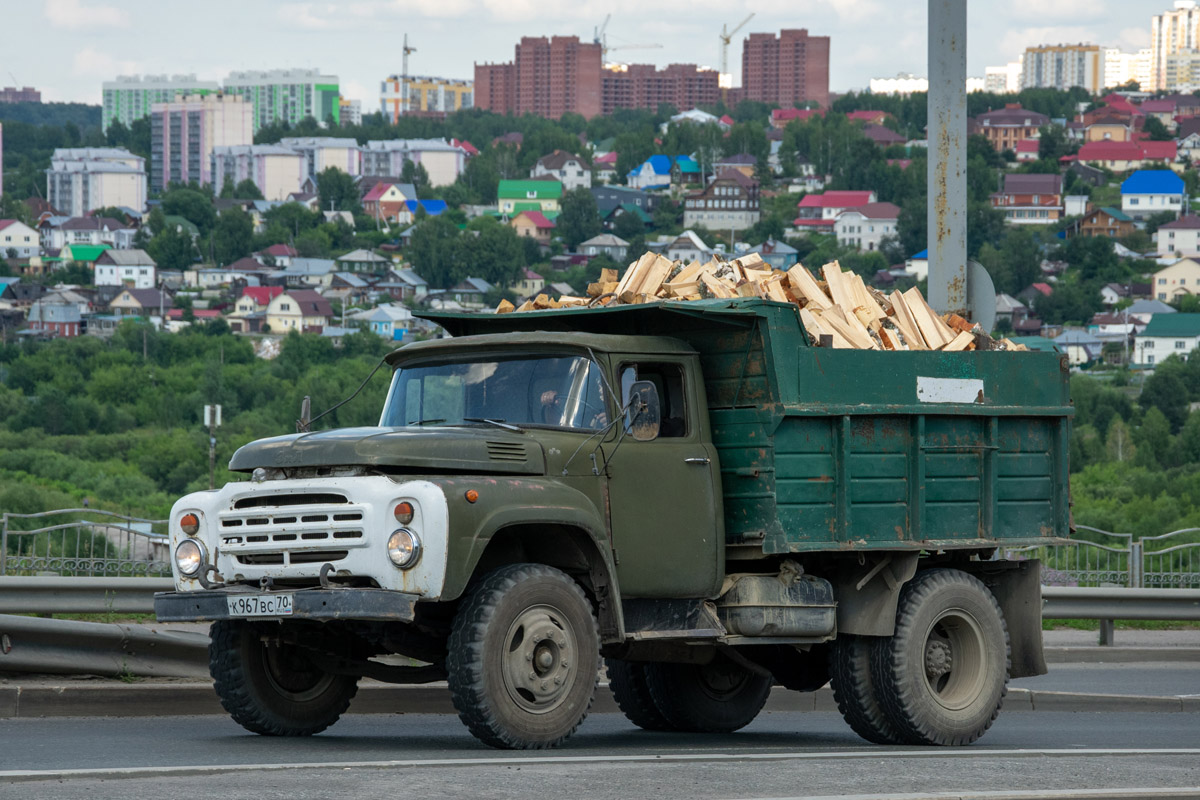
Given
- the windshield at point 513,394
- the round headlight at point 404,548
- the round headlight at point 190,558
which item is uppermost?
the windshield at point 513,394

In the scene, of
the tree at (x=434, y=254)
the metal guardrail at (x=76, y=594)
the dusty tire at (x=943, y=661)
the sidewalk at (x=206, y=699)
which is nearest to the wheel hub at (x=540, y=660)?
the dusty tire at (x=943, y=661)

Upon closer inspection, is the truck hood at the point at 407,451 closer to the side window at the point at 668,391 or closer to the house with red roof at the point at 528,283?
the side window at the point at 668,391

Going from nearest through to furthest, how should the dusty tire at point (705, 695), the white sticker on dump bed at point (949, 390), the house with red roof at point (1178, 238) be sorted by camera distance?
the white sticker on dump bed at point (949, 390) < the dusty tire at point (705, 695) < the house with red roof at point (1178, 238)

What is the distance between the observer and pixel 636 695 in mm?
10672

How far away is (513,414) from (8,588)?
4037 mm

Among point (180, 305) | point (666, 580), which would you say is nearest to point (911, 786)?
point (666, 580)

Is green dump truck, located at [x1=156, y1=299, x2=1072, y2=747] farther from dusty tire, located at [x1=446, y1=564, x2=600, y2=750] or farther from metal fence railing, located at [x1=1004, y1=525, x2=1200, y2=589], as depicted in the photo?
metal fence railing, located at [x1=1004, y1=525, x2=1200, y2=589]

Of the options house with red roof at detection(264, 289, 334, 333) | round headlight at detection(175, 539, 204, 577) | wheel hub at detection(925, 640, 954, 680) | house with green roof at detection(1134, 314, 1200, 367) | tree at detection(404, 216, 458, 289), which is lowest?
wheel hub at detection(925, 640, 954, 680)

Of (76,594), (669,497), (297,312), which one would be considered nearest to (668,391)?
(669,497)

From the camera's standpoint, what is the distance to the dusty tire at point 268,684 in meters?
8.73

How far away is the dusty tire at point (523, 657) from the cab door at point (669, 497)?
571 mm

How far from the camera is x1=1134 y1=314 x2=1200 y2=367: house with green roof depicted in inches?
5531

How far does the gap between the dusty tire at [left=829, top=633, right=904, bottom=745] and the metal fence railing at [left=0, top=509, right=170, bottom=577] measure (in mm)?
7317

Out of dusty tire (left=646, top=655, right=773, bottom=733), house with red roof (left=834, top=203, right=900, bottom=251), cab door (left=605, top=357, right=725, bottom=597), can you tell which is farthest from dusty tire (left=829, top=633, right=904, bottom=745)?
house with red roof (left=834, top=203, right=900, bottom=251)
